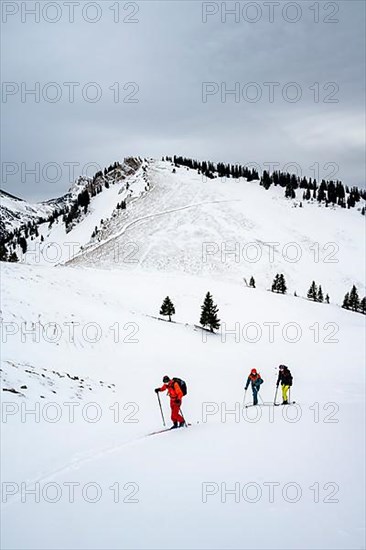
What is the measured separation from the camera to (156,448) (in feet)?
33.1

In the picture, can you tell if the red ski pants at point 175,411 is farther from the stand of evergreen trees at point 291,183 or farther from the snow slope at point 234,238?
the stand of evergreen trees at point 291,183

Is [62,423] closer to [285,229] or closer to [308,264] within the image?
[308,264]

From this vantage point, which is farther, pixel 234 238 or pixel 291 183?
pixel 291 183

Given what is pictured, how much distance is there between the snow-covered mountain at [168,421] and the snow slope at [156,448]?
0.15 feet

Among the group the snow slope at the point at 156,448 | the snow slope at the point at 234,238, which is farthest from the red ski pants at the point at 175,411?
the snow slope at the point at 234,238

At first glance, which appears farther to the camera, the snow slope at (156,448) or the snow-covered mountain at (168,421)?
the snow-covered mountain at (168,421)

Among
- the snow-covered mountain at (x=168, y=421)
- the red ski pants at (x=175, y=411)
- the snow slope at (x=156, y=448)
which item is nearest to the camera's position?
the snow slope at (x=156, y=448)

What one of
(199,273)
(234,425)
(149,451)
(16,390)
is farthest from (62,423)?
(199,273)

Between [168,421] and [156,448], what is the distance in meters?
4.79

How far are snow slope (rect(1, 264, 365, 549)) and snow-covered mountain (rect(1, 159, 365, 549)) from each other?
1.8 inches

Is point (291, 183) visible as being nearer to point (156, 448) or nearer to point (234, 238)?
point (234, 238)

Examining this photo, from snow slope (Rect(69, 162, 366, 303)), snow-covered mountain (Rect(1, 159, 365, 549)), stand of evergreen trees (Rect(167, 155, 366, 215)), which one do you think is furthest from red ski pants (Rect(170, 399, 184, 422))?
stand of evergreen trees (Rect(167, 155, 366, 215))

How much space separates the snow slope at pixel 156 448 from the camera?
19.4 feet

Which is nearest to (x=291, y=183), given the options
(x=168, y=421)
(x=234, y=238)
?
(x=234, y=238)
